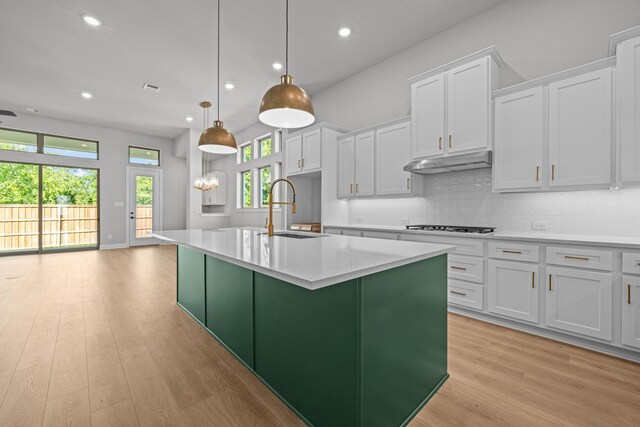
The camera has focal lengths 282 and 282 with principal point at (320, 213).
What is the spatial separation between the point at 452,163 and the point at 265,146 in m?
4.99

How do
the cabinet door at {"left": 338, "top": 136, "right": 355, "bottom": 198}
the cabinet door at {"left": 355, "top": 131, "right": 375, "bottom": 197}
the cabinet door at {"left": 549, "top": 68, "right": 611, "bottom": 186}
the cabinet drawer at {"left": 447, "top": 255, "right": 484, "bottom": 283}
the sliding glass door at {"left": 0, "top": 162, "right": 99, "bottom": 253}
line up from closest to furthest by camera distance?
the cabinet door at {"left": 549, "top": 68, "right": 611, "bottom": 186} < the cabinet drawer at {"left": 447, "top": 255, "right": 484, "bottom": 283} < the cabinet door at {"left": 355, "top": 131, "right": 375, "bottom": 197} < the cabinet door at {"left": 338, "top": 136, "right": 355, "bottom": 198} < the sliding glass door at {"left": 0, "top": 162, "right": 99, "bottom": 253}

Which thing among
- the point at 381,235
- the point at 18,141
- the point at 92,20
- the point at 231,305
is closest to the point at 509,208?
the point at 381,235

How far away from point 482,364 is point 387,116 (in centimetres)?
329

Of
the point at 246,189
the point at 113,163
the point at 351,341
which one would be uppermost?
the point at 113,163

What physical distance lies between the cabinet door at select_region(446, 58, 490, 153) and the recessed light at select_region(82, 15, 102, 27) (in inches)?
163

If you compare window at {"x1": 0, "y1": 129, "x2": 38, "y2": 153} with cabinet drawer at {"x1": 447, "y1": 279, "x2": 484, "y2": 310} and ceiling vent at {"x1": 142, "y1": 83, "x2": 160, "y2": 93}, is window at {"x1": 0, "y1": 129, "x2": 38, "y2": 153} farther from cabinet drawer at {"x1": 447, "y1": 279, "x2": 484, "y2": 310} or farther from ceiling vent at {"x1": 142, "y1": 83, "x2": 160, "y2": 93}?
A: cabinet drawer at {"x1": 447, "y1": 279, "x2": 484, "y2": 310}

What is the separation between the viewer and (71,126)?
7.21 metres

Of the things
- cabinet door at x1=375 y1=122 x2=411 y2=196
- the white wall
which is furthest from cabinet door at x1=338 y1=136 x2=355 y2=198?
the white wall

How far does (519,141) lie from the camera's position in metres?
2.69

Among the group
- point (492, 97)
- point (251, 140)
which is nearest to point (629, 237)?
point (492, 97)

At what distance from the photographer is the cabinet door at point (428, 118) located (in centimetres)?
313

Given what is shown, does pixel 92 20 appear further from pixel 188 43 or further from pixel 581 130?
pixel 581 130

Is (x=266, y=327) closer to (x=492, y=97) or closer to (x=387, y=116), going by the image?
(x=492, y=97)

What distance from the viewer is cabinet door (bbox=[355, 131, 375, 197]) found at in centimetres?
399
